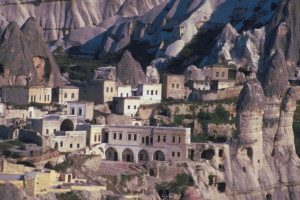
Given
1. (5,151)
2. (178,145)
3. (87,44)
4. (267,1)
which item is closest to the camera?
(5,151)

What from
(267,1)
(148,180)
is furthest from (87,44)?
(148,180)

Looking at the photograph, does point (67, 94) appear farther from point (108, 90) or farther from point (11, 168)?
point (11, 168)

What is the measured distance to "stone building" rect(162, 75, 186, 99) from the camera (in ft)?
416

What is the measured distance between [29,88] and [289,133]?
25.4 metres

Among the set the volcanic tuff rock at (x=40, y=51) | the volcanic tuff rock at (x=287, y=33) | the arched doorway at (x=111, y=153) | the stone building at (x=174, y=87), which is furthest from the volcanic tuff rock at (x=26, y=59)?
the volcanic tuff rock at (x=287, y=33)

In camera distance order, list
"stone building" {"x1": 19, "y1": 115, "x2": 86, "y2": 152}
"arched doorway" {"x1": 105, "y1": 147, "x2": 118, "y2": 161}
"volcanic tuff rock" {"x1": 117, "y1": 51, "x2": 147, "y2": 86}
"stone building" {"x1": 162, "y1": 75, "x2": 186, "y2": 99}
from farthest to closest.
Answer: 1. "volcanic tuff rock" {"x1": 117, "y1": 51, "x2": 147, "y2": 86}
2. "stone building" {"x1": 162, "y1": 75, "x2": 186, "y2": 99}
3. "arched doorway" {"x1": 105, "y1": 147, "x2": 118, "y2": 161}
4. "stone building" {"x1": 19, "y1": 115, "x2": 86, "y2": 152}

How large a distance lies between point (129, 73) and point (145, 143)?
958 inches

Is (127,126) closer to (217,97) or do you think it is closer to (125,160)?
(125,160)

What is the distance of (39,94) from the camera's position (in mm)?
121062

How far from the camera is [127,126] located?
356ft

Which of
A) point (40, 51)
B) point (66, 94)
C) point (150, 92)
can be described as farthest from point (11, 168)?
point (40, 51)

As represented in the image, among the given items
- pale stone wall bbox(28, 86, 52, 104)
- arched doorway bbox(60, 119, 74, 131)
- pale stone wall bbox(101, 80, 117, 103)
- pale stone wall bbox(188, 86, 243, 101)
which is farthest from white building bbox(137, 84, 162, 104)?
arched doorway bbox(60, 119, 74, 131)

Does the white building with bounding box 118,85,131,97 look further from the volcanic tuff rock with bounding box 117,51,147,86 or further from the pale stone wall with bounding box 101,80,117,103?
the volcanic tuff rock with bounding box 117,51,147,86

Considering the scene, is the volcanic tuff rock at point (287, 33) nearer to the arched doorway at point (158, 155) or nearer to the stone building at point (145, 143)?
the stone building at point (145, 143)
